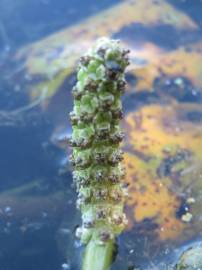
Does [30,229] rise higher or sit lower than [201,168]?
lower

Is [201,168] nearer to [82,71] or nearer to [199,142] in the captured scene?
[199,142]

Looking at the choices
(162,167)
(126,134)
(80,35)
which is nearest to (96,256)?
(162,167)

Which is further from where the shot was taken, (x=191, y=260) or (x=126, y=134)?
(x=126, y=134)

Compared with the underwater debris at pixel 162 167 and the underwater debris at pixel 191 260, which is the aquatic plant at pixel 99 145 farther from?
the underwater debris at pixel 162 167

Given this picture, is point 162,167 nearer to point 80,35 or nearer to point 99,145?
point 99,145

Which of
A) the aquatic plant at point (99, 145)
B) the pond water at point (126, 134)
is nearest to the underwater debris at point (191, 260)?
the pond water at point (126, 134)

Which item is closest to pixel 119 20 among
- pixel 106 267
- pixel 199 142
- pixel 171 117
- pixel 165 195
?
pixel 171 117

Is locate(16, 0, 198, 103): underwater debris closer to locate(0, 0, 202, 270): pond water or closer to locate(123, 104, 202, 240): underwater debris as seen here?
locate(0, 0, 202, 270): pond water
